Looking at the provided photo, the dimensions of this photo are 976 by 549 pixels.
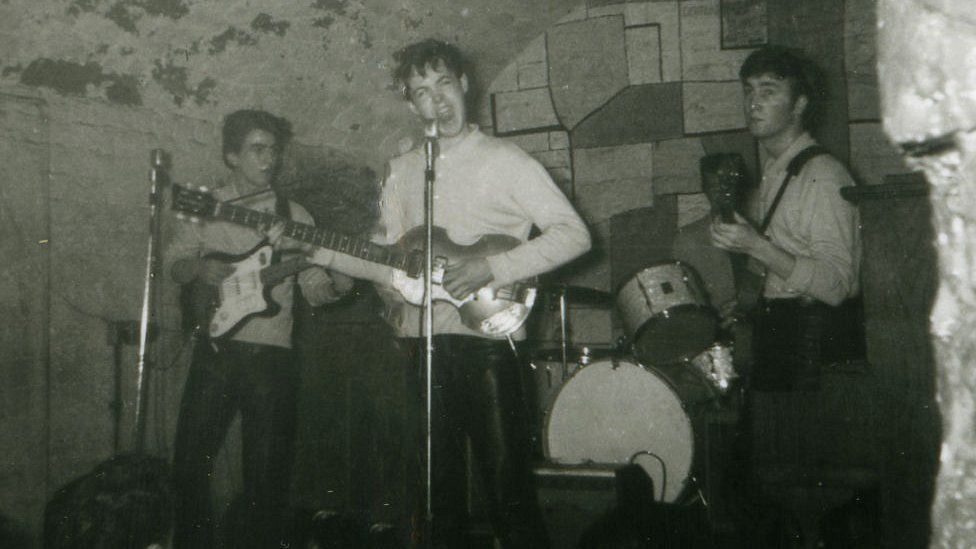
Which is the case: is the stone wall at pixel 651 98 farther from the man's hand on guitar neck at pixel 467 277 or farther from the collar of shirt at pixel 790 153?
the man's hand on guitar neck at pixel 467 277

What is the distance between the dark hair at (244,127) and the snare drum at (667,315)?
73.5 inches

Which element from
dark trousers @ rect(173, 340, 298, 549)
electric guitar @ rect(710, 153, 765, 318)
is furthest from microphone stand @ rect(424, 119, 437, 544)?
dark trousers @ rect(173, 340, 298, 549)

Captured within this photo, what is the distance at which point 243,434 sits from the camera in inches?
146

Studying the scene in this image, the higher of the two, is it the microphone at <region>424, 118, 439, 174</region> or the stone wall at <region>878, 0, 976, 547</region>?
the microphone at <region>424, 118, 439, 174</region>

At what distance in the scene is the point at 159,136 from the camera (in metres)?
3.96

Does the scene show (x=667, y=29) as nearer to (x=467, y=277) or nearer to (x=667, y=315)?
(x=667, y=315)

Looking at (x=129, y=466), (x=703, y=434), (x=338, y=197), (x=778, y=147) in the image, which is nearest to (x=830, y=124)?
(x=778, y=147)

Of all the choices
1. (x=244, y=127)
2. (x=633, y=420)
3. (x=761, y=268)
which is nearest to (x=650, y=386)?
(x=633, y=420)

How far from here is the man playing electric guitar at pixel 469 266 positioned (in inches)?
106

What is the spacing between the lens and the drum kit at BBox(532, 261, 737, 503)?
336cm

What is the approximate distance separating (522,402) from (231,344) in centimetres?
154

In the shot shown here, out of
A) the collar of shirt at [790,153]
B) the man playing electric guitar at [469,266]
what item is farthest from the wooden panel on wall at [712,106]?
the man playing electric guitar at [469,266]

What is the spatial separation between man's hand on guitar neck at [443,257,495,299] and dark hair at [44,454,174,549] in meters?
1.37

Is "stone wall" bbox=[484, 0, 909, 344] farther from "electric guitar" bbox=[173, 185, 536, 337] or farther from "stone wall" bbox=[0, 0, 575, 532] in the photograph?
"electric guitar" bbox=[173, 185, 536, 337]
